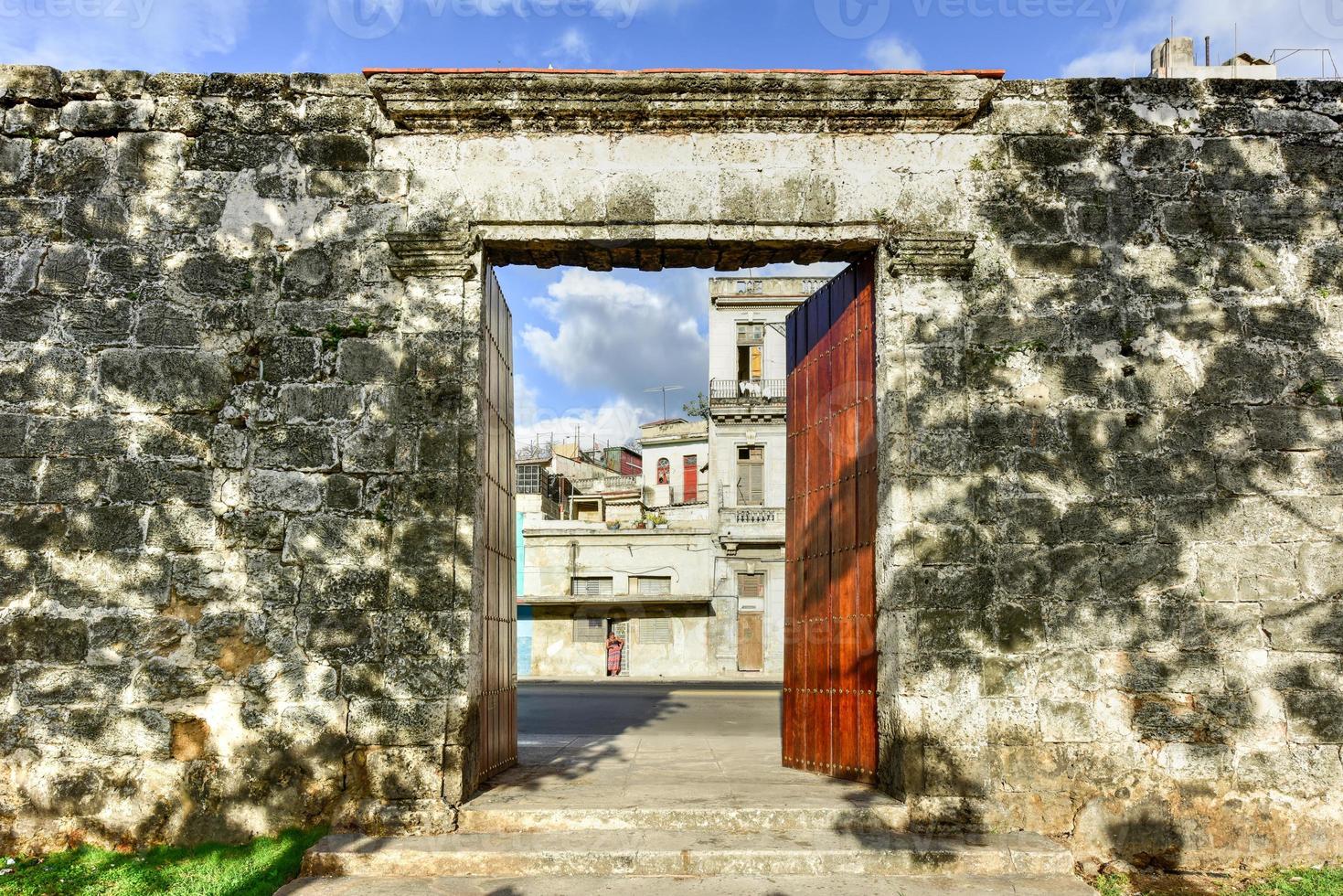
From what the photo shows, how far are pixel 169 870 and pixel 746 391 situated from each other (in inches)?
831

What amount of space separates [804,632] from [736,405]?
60.9ft

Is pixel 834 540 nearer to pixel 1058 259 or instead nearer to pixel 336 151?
pixel 1058 259

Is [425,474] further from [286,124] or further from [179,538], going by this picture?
[286,124]

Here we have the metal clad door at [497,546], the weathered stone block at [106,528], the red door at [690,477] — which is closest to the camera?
the weathered stone block at [106,528]

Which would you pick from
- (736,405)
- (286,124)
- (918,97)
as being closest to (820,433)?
(918,97)

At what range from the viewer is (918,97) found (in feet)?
16.0

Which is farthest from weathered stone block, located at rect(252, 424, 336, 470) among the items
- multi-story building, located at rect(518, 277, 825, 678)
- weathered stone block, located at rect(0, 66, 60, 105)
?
multi-story building, located at rect(518, 277, 825, 678)

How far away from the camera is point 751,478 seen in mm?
24281

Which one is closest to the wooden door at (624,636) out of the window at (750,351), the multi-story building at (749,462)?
the multi-story building at (749,462)

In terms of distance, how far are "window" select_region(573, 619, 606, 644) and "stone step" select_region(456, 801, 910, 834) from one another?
64.8 feet

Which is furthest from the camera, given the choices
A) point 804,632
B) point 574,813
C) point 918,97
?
point 804,632

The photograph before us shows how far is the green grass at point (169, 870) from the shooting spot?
4.07 m

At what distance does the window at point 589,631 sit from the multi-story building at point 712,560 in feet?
0.08

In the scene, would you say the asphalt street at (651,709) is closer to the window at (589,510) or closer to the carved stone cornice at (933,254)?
the carved stone cornice at (933,254)
